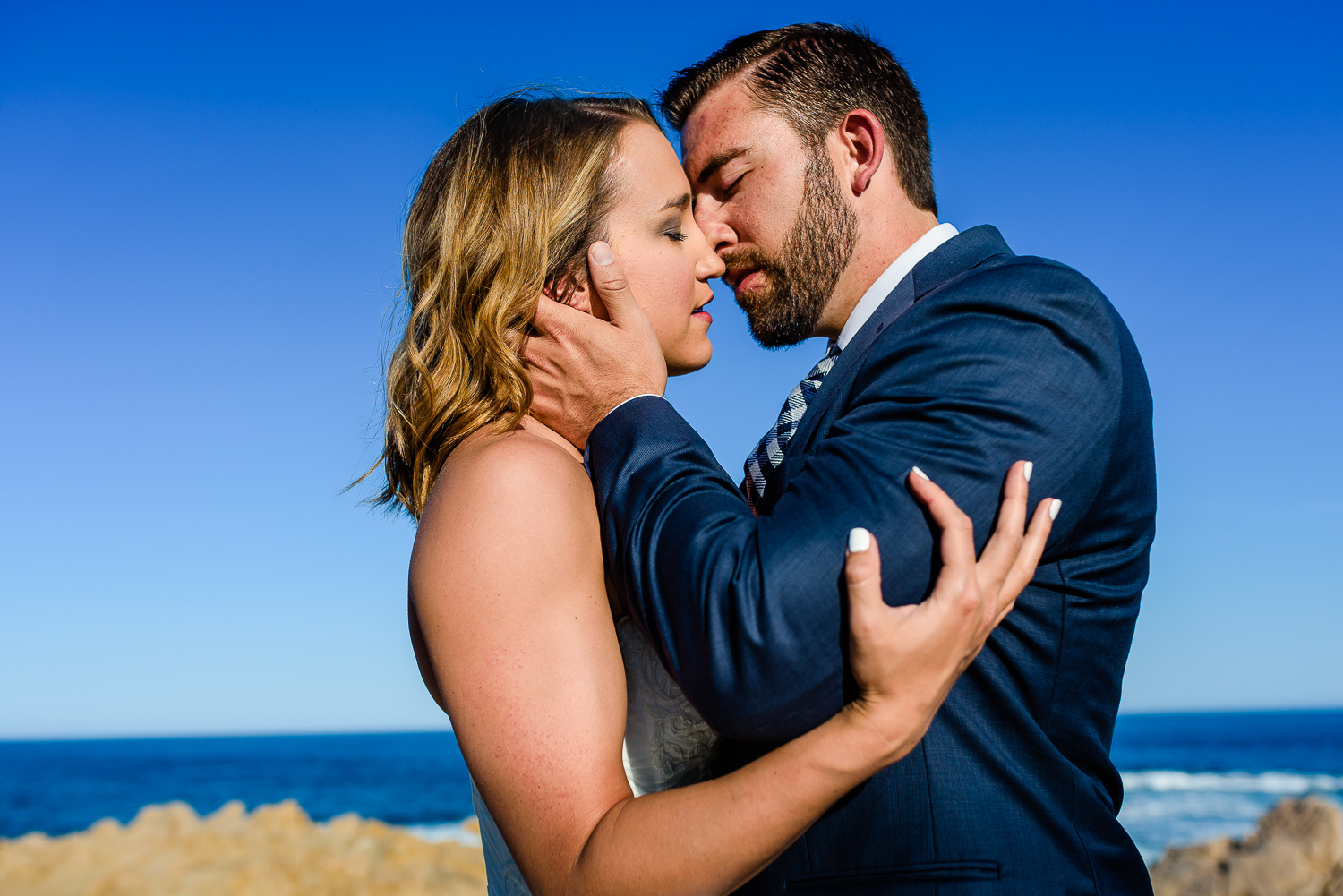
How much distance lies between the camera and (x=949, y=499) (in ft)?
5.16

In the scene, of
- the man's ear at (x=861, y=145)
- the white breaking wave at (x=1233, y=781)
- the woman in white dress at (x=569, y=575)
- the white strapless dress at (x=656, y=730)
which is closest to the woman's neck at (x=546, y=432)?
the woman in white dress at (x=569, y=575)

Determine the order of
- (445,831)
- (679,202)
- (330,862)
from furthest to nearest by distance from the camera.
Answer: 1. (445,831)
2. (330,862)
3. (679,202)

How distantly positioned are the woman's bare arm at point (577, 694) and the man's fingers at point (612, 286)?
41 centimetres

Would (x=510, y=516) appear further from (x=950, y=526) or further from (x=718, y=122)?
(x=718, y=122)

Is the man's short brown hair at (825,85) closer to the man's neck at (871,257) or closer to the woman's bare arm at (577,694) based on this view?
the man's neck at (871,257)

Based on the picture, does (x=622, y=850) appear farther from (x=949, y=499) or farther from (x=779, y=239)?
(x=779, y=239)

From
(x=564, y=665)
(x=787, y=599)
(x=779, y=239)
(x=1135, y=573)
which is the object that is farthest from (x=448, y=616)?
(x=779, y=239)

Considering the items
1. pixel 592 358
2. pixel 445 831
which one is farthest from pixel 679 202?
pixel 445 831

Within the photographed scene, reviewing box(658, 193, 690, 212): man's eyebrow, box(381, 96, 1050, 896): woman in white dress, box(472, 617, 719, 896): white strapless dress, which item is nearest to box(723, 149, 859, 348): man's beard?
box(381, 96, 1050, 896): woman in white dress

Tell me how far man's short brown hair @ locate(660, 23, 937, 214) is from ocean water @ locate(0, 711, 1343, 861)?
20.5 meters

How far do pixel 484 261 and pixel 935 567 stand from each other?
1407 mm

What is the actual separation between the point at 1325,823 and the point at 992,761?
1246cm

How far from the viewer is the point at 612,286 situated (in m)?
2.36

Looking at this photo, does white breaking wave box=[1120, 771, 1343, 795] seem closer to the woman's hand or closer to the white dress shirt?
the white dress shirt
